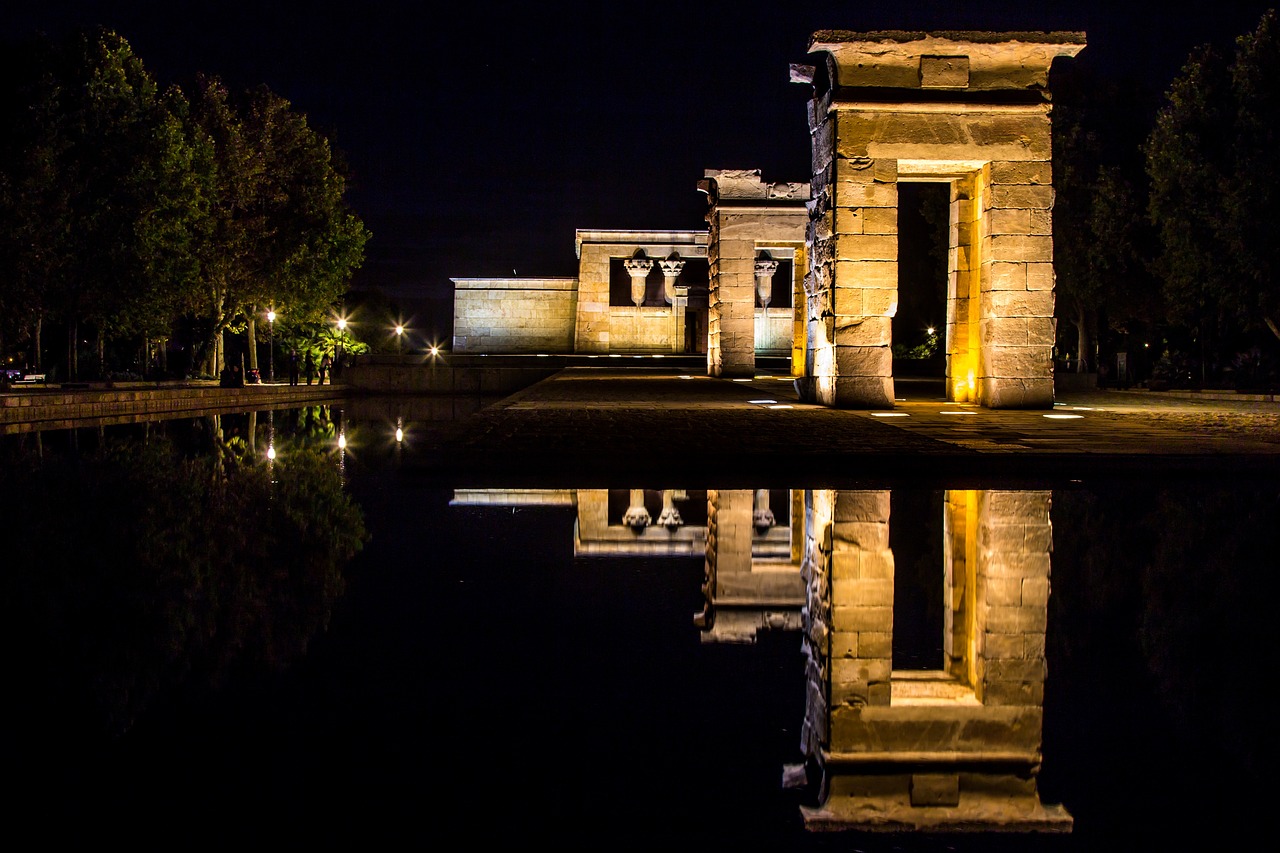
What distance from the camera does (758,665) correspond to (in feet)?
13.9

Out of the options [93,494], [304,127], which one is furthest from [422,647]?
[304,127]

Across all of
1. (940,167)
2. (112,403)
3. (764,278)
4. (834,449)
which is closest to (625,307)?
(764,278)

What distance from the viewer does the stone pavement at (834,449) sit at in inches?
390

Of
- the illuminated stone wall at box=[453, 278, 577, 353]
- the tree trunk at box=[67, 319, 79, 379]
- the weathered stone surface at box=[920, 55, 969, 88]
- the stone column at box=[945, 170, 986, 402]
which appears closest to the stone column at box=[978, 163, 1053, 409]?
the stone column at box=[945, 170, 986, 402]

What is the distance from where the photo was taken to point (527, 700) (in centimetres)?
375

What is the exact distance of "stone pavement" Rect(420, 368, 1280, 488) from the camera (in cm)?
991

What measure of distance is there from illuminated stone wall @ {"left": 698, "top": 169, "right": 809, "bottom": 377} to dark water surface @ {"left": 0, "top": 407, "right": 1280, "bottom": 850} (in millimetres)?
23128

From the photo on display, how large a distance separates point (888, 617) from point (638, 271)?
42.0 metres

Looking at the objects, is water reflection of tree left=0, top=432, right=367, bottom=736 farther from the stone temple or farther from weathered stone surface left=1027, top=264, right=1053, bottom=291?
weathered stone surface left=1027, top=264, right=1053, bottom=291

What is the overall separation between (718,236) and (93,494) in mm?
22383

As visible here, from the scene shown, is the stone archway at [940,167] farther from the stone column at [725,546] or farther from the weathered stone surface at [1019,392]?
the stone column at [725,546]

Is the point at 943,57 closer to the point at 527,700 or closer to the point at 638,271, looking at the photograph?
the point at 527,700

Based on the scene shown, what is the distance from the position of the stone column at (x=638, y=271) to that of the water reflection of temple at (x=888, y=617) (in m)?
37.4

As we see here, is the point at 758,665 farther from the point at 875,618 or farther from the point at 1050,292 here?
the point at 1050,292
